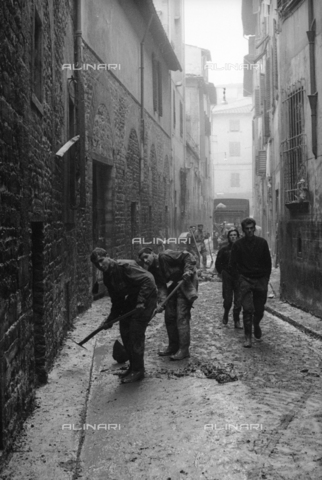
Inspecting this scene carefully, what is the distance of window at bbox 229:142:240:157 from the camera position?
65.0 meters

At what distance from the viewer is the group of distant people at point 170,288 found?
21.6 ft

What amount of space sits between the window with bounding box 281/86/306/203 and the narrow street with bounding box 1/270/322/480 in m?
4.32

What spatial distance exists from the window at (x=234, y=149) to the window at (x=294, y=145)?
174 ft

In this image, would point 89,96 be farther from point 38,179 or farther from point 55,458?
point 55,458

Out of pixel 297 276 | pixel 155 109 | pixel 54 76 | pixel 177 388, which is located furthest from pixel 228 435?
pixel 155 109

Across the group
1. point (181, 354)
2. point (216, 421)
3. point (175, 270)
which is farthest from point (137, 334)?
point (216, 421)

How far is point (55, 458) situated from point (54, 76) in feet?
16.8

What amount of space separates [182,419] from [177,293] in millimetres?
2652

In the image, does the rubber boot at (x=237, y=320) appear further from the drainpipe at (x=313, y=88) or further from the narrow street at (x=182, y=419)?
the drainpipe at (x=313, y=88)

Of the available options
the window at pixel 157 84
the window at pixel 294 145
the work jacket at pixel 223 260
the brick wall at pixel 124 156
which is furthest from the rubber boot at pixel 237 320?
the window at pixel 157 84

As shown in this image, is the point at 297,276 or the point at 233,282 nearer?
the point at 233,282

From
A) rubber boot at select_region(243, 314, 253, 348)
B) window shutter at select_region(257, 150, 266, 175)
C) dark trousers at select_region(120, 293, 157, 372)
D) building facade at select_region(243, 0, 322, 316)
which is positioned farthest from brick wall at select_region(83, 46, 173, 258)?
window shutter at select_region(257, 150, 266, 175)

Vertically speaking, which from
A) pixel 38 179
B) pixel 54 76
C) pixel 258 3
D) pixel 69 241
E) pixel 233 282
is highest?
pixel 258 3

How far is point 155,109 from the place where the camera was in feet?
66.3
